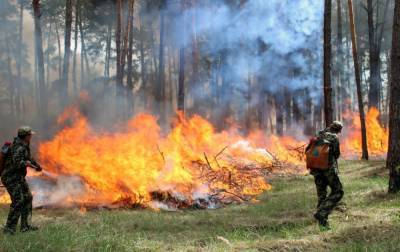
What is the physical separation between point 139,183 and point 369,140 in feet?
66.9

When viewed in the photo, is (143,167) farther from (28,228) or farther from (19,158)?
(19,158)

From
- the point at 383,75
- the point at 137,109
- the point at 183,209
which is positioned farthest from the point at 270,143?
the point at 383,75

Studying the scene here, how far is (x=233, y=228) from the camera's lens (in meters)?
9.05

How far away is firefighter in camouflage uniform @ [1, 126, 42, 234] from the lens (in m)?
8.29

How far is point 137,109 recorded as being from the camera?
40.3m

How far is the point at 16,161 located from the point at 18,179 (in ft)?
1.30

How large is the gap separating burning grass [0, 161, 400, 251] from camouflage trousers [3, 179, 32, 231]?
0.50m

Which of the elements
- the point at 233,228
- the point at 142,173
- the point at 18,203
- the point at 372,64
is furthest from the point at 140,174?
the point at 372,64

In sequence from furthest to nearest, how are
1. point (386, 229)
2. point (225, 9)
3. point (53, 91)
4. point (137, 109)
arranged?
point (137, 109) → point (53, 91) → point (225, 9) → point (386, 229)

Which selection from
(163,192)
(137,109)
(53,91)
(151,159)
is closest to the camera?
(163,192)

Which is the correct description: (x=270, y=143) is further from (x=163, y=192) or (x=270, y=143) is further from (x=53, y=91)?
(x=53, y=91)

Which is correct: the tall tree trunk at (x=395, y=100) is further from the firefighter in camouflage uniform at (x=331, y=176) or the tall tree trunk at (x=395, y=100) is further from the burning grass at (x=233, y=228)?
the firefighter in camouflage uniform at (x=331, y=176)

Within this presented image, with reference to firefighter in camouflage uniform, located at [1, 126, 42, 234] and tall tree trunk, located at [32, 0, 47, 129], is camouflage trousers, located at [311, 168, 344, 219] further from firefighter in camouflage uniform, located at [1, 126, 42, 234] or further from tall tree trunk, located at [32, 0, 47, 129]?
tall tree trunk, located at [32, 0, 47, 129]

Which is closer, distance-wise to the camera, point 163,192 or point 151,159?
point 163,192
